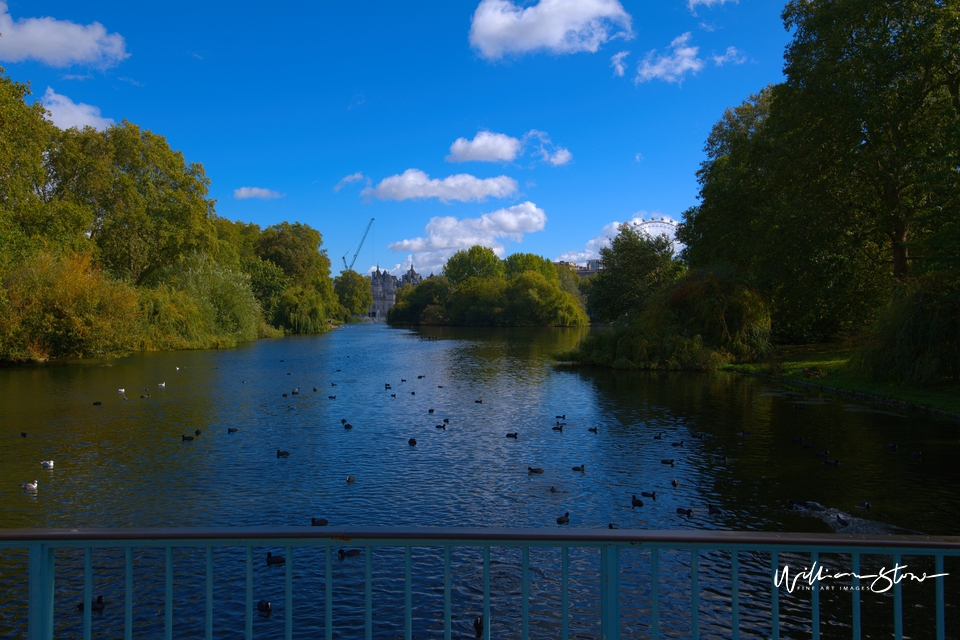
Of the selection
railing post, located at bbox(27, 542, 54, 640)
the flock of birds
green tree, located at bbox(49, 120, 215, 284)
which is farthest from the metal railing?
green tree, located at bbox(49, 120, 215, 284)

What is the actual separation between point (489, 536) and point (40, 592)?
2512 mm

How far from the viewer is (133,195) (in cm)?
4962

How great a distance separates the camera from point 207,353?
44.7 metres

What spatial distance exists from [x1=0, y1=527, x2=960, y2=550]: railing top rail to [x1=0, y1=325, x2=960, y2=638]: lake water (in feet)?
14.1

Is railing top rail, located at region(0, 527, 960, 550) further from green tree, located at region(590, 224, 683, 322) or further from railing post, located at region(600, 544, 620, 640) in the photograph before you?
green tree, located at region(590, 224, 683, 322)

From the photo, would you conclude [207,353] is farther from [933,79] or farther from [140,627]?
[933,79]

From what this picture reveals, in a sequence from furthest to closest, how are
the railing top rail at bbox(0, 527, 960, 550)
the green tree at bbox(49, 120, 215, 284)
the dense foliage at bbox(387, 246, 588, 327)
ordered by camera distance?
the dense foliage at bbox(387, 246, 588, 327)
the green tree at bbox(49, 120, 215, 284)
the railing top rail at bbox(0, 527, 960, 550)

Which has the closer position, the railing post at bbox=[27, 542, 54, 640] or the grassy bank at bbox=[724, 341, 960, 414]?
the railing post at bbox=[27, 542, 54, 640]

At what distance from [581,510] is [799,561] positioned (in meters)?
3.52

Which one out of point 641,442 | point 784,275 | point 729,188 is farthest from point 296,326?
point 641,442

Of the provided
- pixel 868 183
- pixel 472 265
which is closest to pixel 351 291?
pixel 472 265

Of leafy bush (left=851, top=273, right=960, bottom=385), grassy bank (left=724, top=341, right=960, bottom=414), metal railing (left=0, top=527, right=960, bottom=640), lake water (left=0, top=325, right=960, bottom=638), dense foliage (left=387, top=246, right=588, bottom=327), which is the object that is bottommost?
lake water (left=0, top=325, right=960, bottom=638)

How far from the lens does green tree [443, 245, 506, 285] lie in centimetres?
13062

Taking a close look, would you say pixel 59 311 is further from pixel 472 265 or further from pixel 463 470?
pixel 472 265
